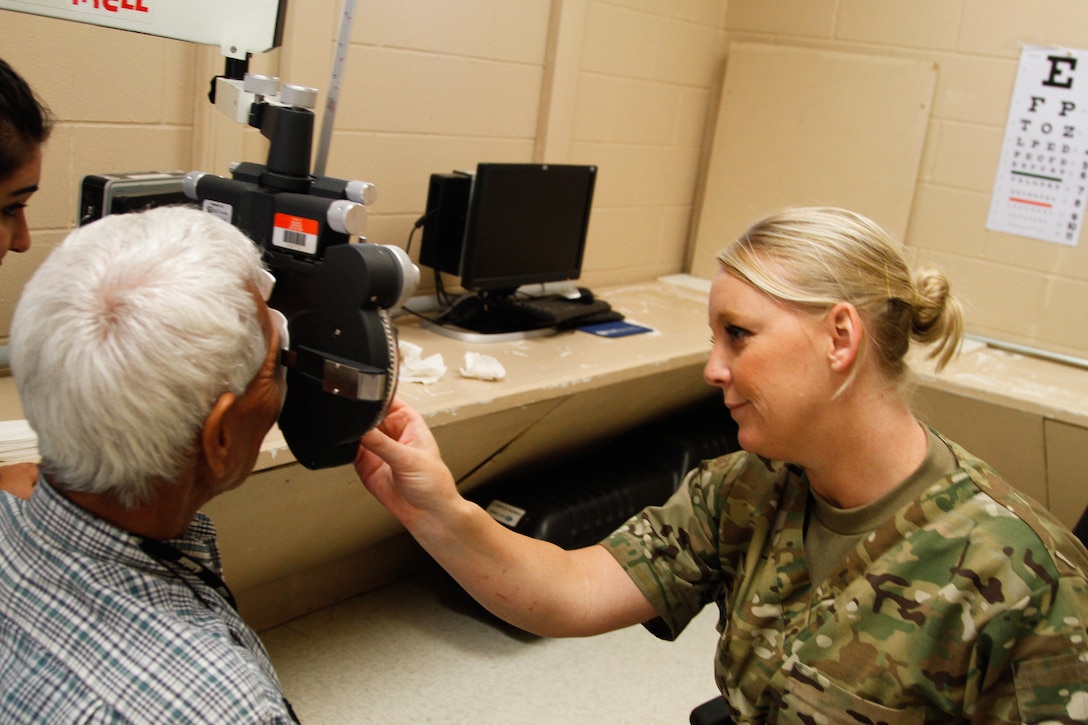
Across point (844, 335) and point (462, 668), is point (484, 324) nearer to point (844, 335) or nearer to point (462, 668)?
point (462, 668)

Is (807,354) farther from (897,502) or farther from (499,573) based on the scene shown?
(499,573)

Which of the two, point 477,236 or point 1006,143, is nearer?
point 477,236

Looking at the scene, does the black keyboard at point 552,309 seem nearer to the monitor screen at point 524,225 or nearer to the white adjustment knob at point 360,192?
the monitor screen at point 524,225

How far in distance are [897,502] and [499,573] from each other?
0.58m

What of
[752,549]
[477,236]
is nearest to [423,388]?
[477,236]

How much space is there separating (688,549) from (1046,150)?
262cm

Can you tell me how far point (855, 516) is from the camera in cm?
138

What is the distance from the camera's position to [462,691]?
2.60m

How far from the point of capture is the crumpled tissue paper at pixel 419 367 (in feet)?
7.86

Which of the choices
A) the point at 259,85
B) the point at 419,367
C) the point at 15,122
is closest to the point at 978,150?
the point at 419,367

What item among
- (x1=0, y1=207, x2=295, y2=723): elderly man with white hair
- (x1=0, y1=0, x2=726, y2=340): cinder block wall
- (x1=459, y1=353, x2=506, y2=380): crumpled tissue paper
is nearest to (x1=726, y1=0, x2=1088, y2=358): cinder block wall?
(x1=0, y1=0, x2=726, y2=340): cinder block wall

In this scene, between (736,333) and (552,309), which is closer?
(736,333)

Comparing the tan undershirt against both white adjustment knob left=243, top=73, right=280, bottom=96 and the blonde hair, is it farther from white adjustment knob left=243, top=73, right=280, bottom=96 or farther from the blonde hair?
white adjustment knob left=243, top=73, right=280, bottom=96

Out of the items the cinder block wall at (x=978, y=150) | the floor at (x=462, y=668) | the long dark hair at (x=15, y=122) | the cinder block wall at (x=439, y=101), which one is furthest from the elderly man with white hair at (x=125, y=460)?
the cinder block wall at (x=978, y=150)
